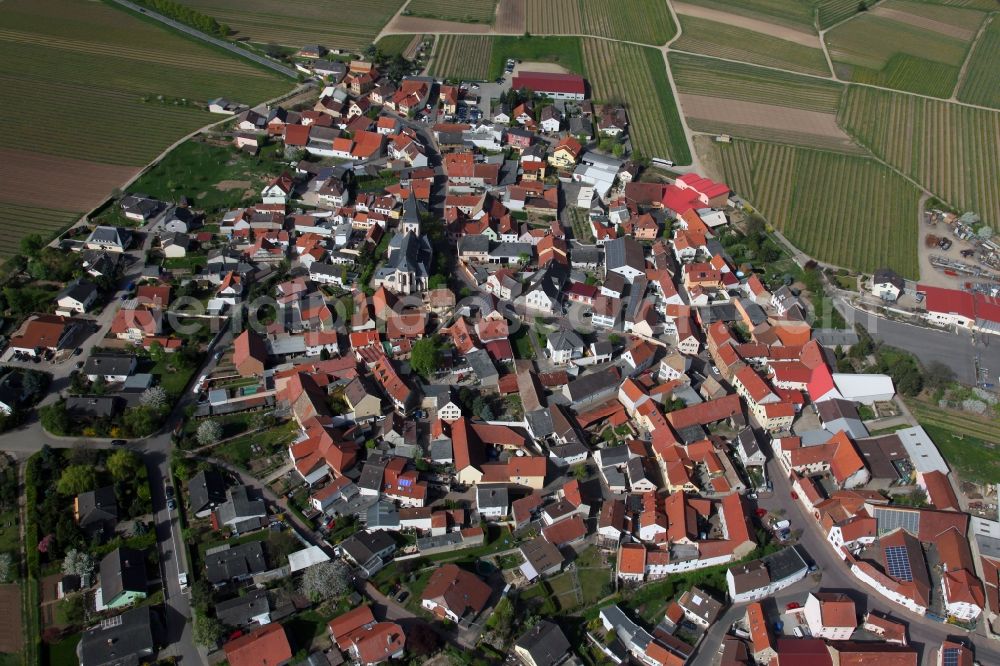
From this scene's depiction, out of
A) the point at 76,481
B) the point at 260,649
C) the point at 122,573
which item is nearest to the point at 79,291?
the point at 76,481

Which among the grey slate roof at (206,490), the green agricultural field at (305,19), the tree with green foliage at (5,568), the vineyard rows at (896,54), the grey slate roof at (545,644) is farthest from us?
the green agricultural field at (305,19)

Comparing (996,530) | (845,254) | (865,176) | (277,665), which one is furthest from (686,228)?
(277,665)

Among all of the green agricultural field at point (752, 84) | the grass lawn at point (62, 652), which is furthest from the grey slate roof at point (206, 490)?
the green agricultural field at point (752, 84)

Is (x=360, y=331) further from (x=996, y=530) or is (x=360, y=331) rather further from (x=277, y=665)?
(x=996, y=530)

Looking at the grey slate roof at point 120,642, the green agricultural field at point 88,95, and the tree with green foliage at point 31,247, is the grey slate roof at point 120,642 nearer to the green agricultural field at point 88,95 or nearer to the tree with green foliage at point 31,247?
the tree with green foliage at point 31,247

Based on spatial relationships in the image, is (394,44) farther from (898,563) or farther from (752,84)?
(898,563)

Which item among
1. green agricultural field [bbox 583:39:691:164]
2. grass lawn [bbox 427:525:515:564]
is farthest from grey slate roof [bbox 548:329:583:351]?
green agricultural field [bbox 583:39:691:164]

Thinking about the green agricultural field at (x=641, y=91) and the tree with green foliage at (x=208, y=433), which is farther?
the green agricultural field at (x=641, y=91)
